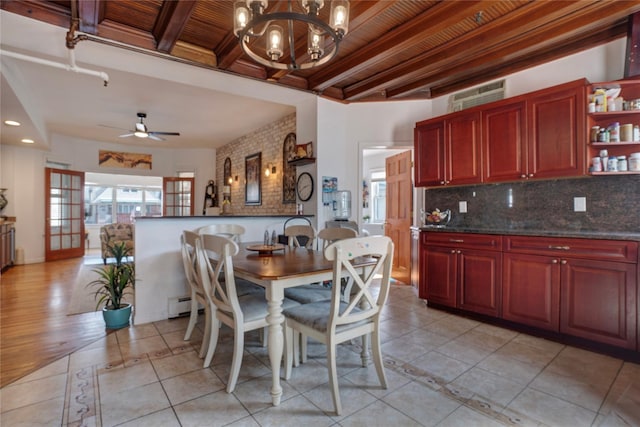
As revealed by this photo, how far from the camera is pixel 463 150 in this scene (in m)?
3.31

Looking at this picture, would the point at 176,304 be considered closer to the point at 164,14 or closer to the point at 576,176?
the point at 164,14

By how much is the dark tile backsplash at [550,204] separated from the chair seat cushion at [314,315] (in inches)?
92.3

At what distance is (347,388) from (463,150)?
8.89 feet

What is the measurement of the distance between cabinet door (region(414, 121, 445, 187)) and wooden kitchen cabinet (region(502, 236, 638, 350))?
1.14 m

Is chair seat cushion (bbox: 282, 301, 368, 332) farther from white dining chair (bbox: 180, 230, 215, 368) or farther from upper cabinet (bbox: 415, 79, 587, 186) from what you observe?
upper cabinet (bbox: 415, 79, 587, 186)

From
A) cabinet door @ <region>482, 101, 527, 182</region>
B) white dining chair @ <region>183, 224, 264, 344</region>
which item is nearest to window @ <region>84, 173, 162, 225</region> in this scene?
white dining chair @ <region>183, 224, 264, 344</region>

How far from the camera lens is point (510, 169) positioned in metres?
2.98

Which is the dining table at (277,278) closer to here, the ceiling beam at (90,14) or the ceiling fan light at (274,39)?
the ceiling fan light at (274,39)

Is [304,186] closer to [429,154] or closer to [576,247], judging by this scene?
[429,154]

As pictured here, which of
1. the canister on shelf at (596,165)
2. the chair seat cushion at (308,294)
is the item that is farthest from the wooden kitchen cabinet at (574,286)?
the chair seat cushion at (308,294)

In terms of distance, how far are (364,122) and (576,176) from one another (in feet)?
8.68

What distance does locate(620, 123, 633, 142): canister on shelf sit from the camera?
2.45 meters

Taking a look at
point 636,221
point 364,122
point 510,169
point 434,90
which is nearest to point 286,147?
point 364,122

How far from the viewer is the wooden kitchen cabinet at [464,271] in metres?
2.89
